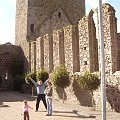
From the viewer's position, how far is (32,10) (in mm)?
33156

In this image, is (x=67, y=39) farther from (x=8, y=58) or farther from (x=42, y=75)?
(x=8, y=58)

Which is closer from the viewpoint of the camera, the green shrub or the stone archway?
the green shrub

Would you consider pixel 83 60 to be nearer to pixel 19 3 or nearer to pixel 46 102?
pixel 46 102

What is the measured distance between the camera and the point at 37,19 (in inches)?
1314

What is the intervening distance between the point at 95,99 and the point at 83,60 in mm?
3120

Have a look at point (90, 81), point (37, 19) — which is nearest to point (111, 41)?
point (90, 81)

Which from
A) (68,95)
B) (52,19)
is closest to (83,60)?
(68,95)

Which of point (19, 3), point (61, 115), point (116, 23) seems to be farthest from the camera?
point (19, 3)

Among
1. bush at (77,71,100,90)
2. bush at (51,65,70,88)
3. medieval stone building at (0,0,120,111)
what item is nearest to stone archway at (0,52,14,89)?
medieval stone building at (0,0,120,111)

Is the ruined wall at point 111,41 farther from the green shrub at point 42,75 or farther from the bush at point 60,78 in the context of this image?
the green shrub at point 42,75

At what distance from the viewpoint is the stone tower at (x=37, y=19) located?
106ft

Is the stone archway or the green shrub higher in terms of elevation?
the stone archway

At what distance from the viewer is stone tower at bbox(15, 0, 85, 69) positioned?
106 feet

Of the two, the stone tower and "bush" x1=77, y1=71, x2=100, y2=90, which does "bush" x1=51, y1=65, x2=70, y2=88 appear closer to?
"bush" x1=77, y1=71, x2=100, y2=90
